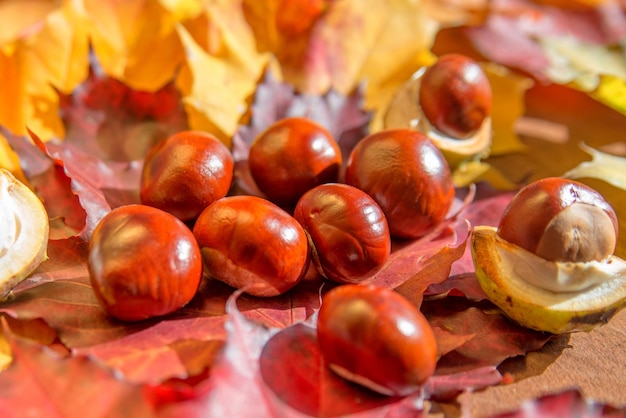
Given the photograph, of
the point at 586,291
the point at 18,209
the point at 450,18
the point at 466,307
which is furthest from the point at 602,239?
the point at 450,18

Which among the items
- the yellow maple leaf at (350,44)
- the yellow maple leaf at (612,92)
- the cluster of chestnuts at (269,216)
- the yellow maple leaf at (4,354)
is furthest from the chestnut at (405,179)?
the yellow maple leaf at (612,92)

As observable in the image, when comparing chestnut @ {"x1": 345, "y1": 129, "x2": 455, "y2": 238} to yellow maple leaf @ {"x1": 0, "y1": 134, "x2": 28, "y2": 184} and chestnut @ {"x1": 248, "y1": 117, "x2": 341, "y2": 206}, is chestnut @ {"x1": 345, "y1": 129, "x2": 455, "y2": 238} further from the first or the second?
yellow maple leaf @ {"x1": 0, "y1": 134, "x2": 28, "y2": 184}

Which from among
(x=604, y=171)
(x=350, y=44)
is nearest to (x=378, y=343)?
(x=604, y=171)

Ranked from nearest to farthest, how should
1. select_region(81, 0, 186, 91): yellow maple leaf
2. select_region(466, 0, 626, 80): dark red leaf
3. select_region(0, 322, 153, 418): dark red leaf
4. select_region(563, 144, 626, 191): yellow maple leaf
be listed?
1. select_region(0, 322, 153, 418): dark red leaf
2. select_region(563, 144, 626, 191): yellow maple leaf
3. select_region(81, 0, 186, 91): yellow maple leaf
4. select_region(466, 0, 626, 80): dark red leaf

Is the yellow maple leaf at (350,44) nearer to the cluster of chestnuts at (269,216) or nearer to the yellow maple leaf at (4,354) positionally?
the cluster of chestnuts at (269,216)

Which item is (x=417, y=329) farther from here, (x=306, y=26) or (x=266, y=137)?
(x=306, y=26)

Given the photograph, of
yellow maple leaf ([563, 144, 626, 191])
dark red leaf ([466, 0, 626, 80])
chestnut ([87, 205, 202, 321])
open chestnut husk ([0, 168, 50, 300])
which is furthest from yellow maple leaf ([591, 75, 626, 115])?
open chestnut husk ([0, 168, 50, 300])
